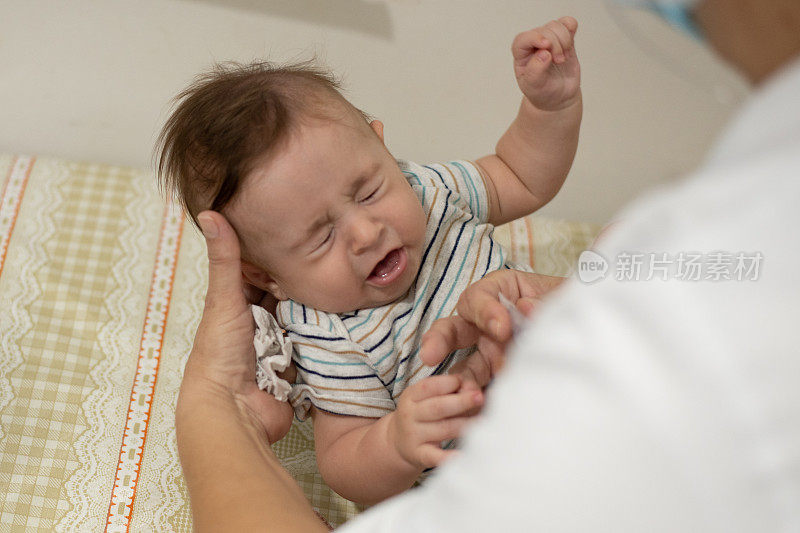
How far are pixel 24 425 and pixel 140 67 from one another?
739 mm

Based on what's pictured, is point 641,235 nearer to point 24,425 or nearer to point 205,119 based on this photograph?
point 205,119

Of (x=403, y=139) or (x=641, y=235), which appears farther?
(x=403, y=139)

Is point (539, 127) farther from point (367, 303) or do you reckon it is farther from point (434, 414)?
point (434, 414)

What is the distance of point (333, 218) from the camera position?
2.27 ft

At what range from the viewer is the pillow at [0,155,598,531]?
0.81 meters

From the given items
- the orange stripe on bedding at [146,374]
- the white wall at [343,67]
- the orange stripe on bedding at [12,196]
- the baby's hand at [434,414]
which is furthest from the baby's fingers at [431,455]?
the white wall at [343,67]

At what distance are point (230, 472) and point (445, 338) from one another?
0.20 m

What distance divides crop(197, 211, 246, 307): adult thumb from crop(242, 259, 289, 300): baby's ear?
31 mm

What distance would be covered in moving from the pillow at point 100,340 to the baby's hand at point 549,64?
30 centimetres

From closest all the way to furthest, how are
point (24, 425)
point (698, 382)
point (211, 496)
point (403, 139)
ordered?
point (698, 382) → point (211, 496) → point (24, 425) → point (403, 139)

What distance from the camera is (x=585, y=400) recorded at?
284mm

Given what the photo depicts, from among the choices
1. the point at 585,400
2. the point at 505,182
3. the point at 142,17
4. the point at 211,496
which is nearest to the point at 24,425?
the point at 211,496

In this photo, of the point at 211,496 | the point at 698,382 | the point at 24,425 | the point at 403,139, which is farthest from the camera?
the point at 403,139

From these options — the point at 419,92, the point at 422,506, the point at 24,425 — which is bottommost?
the point at 24,425
